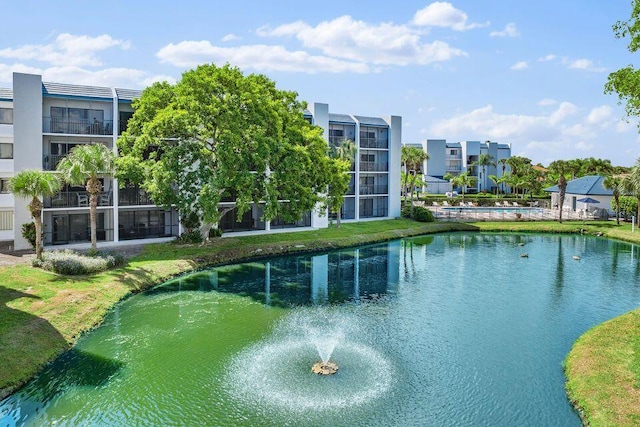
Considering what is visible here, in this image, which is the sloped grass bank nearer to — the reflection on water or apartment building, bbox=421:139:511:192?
the reflection on water

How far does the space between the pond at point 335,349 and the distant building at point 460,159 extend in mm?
76725

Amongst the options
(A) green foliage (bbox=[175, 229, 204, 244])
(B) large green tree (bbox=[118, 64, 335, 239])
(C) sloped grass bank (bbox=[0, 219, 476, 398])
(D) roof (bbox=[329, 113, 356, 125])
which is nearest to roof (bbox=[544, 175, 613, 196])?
(D) roof (bbox=[329, 113, 356, 125])

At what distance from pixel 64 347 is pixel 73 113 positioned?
26806 millimetres

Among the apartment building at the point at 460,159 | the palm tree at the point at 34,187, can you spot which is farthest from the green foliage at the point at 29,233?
the apartment building at the point at 460,159

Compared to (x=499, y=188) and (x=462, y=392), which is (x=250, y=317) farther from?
(x=499, y=188)

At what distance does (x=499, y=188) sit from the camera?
113 metres

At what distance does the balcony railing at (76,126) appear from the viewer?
Result: 4119 centimetres

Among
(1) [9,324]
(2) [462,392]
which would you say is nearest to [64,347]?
(1) [9,324]

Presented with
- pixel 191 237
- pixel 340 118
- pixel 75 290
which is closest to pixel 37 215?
pixel 75 290

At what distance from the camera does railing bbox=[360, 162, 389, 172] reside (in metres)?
66.6

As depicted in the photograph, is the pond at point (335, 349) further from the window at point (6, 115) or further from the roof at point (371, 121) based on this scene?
the roof at point (371, 121)

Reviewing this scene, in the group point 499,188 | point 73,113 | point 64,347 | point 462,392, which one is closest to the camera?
point 462,392

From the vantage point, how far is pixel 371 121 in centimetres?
6662

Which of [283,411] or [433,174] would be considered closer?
[283,411]
